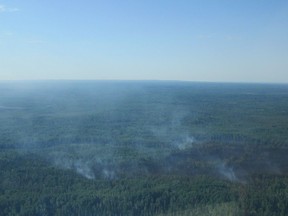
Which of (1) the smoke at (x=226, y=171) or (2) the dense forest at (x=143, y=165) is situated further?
(1) the smoke at (x=226, y=171)

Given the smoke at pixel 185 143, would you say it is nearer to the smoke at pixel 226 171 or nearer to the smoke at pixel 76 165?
the smoke at pixel 226 171

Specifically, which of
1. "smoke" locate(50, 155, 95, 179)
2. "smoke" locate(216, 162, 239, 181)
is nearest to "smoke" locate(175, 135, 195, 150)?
"smoke" locate(216, 162, 239, 181)

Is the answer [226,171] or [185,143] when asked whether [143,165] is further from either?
[185,143]

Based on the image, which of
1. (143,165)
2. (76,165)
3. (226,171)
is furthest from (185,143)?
(76,165)

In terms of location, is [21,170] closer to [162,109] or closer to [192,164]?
[192,164]

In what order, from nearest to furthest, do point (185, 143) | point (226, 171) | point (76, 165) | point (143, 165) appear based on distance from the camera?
point (226, 171), point (76, 165), point (143, 165), point (185, 143)

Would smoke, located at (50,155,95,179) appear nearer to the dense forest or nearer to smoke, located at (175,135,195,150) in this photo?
the dense forest

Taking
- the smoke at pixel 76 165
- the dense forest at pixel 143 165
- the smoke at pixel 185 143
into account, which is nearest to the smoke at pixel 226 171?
the dense forest at pixel 143 165

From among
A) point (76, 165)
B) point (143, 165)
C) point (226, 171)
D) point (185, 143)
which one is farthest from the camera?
point (185, 143)
